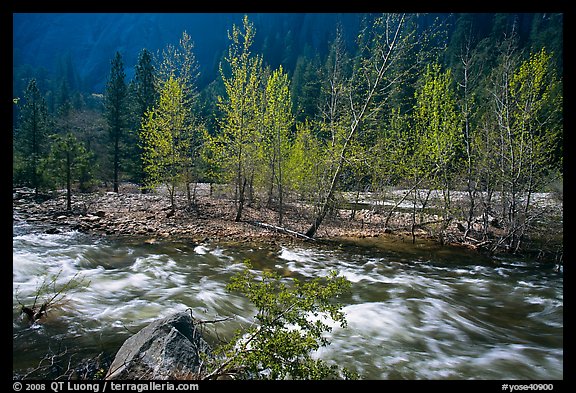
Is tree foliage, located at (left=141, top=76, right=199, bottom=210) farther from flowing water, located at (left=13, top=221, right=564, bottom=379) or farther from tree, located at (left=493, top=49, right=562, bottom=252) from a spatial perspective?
tree, located at (left=493, top=49, right=562, bottom=252)

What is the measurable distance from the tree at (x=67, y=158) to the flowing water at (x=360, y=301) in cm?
607

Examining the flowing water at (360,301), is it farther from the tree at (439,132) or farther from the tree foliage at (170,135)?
the tree foliage at (170,135)

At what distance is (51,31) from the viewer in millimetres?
138750

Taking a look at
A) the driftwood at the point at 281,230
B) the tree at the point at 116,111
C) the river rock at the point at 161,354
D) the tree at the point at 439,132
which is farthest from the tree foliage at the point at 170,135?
the tree at the point at 116,111

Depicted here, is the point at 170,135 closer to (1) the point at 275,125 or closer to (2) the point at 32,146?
(1) the point at 275,125

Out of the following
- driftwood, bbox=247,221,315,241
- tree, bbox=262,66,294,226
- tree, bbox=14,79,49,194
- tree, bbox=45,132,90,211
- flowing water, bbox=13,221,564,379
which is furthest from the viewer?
tree, bbox=14,79,49,194

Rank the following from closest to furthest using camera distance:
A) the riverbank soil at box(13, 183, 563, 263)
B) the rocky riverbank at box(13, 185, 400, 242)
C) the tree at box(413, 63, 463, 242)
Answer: the tree at box(413, 63, 463, 242), the riverbank soil at box(13, 183, 563, 263), the rocky riverbank at box(13, 185, 400, 242)

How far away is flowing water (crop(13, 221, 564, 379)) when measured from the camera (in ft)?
17.9

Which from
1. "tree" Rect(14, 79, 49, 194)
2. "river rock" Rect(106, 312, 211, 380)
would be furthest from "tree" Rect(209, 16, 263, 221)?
"tree" Rect(14, 79, 49, 194)

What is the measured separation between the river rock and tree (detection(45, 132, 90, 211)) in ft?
56.3

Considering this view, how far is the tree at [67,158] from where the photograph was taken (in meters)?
17.7

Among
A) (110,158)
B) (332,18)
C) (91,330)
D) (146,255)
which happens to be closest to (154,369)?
(91,330)

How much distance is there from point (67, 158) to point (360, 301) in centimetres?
1849

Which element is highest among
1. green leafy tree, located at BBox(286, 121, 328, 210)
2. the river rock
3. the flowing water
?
green leafy tree, located at BBox(286, 121, 328, 210)
